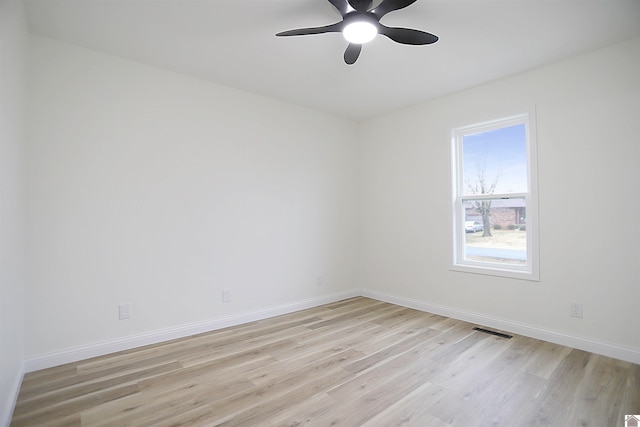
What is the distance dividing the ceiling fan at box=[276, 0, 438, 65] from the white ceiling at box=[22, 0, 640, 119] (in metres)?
0.20

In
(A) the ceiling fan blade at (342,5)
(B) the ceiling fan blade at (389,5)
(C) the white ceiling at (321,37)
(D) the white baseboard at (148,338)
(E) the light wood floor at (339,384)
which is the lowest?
(E) the light wood floor at (339,384)

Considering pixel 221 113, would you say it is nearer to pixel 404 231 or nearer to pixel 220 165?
pixel 220 165

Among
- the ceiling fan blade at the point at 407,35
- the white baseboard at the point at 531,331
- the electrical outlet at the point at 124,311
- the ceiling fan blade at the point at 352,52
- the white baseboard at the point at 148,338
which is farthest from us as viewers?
the electrical outlet at the point at 124,311

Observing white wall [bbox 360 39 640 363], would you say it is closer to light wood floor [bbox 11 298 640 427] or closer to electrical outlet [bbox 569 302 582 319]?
electrical outlet [bbox 569 302 582 319]

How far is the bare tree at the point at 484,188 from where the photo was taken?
11.7ft

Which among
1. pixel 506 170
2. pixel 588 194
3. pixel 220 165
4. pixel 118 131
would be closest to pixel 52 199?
pixel 118 131

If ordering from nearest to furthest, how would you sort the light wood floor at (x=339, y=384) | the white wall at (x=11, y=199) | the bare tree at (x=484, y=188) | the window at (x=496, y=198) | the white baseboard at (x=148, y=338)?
the white wall at (x=11, y=199) → the light wood floor at (x=339, y=384) → the white baseboard at (x=148, y=338) → the window at (x=496, y=198) → the bare tree at (x=484, y=188)

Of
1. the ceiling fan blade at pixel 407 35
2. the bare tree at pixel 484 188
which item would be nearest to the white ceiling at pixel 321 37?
the ceiling fan blade at pixel 407 35

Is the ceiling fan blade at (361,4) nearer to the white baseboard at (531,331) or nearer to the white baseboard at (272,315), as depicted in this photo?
the white baseboard at (272,315)

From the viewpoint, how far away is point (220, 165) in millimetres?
3436

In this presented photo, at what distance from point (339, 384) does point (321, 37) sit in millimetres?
2706

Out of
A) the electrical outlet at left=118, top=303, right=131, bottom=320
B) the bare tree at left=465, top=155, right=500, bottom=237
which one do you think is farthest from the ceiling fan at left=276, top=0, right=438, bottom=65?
the electrical outlet at left=118, top=303, right=131, bottom=320

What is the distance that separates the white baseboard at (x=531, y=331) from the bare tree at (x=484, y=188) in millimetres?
959

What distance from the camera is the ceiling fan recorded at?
6.43ft
